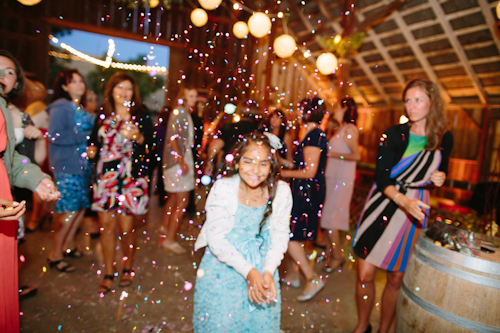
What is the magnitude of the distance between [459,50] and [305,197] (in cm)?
448

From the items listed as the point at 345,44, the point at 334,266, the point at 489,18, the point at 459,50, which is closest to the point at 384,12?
the point at 345,44

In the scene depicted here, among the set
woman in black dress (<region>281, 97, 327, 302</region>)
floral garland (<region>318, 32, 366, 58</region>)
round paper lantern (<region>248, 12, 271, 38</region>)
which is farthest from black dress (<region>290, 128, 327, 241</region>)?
floral garland (<region>318, 32, 366, 58</region>)

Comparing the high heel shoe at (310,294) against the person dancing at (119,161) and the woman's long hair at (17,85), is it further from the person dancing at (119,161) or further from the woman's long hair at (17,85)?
the woman's long hair at (17,85)

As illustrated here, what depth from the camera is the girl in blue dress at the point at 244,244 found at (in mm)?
1385

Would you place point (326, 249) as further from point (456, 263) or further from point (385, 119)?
point (385, 119)

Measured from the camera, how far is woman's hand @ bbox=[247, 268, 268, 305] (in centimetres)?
129

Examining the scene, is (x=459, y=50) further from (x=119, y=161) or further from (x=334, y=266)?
(x=119, y=161)

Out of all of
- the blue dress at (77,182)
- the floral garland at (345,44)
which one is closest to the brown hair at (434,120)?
the blue dress at (77,182)

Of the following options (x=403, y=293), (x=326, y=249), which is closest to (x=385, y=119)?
(x=326, y=249)

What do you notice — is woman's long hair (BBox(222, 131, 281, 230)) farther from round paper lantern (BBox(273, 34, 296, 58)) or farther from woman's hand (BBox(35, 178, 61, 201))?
round paper lantern (BBox(273, 34, 296, 58))

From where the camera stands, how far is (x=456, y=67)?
534cm

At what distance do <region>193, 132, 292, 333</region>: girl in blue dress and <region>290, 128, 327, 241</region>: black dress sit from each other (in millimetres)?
749

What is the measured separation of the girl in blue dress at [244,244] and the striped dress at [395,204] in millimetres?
600

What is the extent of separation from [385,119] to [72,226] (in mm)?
6546
